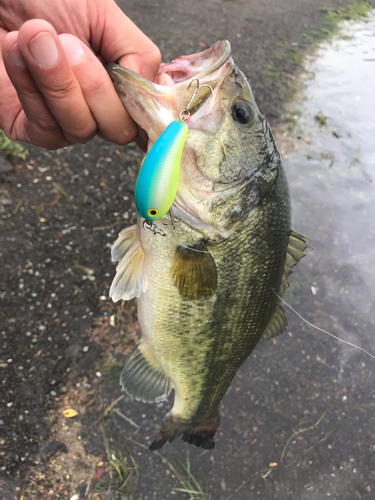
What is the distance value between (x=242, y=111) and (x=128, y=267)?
31.4 inches

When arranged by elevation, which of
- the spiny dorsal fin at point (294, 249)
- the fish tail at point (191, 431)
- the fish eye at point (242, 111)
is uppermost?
the fish eye at point (242, 111)

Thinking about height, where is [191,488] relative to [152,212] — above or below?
below

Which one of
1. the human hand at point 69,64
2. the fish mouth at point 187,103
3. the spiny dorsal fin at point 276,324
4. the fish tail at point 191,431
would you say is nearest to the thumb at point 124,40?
the human hand at point 69,64

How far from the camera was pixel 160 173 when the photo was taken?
102cm

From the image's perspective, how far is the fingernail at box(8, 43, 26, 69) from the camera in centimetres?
105

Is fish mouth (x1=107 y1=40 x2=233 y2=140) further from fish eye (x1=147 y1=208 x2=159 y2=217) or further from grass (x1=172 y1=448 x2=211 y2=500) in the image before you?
grass (x1=172 y1=448 x2=211 y2=500)

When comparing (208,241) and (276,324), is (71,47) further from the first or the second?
(276,324)

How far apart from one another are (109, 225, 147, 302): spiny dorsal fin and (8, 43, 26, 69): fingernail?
2.29 feet

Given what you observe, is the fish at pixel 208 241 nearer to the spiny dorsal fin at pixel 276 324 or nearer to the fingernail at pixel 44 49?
the spiny dorsal fin at pixel 276 324

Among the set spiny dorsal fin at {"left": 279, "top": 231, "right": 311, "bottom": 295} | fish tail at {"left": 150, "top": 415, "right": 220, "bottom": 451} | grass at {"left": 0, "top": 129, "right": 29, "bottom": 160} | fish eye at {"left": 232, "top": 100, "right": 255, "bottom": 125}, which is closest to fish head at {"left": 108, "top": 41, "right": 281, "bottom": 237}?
fish eye at {"left": 232, "top": 100, "right": 255, "bottom": 125}

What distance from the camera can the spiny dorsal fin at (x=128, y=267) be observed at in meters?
1.47

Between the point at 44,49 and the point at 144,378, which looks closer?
the point at 44,49

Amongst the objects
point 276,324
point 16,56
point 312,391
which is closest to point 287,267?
point 276,324

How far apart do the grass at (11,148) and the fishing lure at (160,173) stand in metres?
3.01
